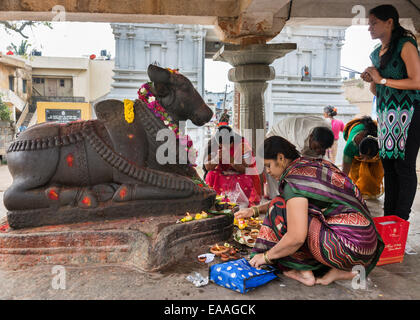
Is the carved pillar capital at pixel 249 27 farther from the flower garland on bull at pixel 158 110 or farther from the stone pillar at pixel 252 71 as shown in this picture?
the flower garland on bull at pixel 158 110

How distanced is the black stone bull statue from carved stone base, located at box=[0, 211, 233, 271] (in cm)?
16

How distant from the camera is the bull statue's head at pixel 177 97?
10.0ft

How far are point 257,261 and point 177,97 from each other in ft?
5.34

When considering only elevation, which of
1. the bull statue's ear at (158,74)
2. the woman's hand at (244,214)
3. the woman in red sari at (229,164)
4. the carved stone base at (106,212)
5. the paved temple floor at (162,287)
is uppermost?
the bull statue's ear at (158,74)

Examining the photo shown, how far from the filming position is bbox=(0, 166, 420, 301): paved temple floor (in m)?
2.15

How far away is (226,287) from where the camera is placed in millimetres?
2236

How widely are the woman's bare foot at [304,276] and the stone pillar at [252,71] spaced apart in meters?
2.52

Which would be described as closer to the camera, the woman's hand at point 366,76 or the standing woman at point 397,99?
the standing woman at point 397,99

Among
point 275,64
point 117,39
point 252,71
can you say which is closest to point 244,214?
point 252,71

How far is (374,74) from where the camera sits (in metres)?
2.96

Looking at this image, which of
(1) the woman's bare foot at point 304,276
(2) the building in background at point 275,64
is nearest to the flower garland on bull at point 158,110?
(1) the woman's bare foot at point 304,276

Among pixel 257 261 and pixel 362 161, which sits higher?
pixel 362 161

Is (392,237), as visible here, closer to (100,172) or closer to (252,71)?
(100,172)
